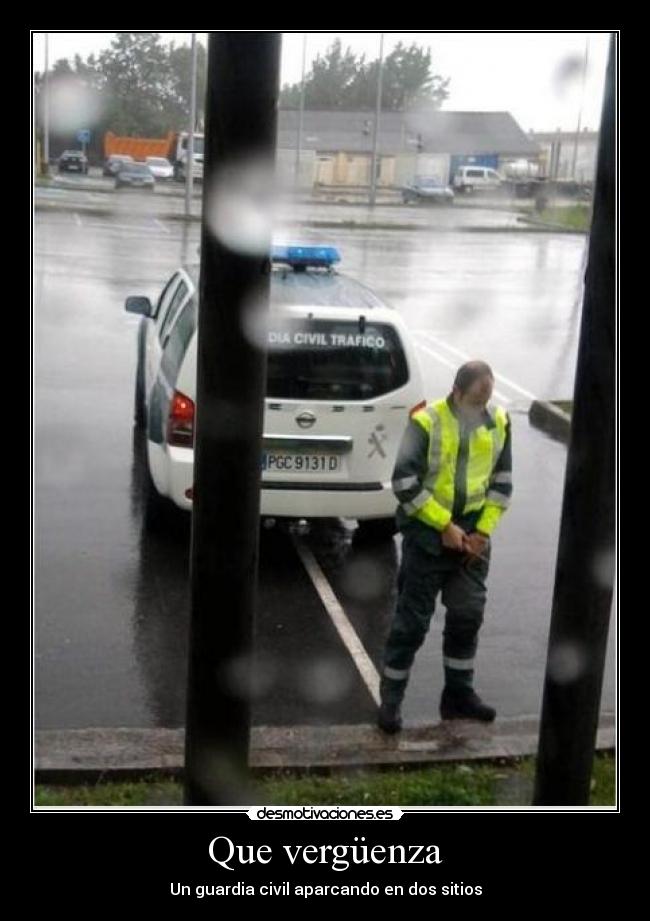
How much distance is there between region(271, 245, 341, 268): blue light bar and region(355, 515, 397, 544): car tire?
155cm

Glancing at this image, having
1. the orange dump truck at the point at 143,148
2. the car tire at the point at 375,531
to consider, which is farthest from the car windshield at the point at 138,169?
the car tire at the point at 375,531

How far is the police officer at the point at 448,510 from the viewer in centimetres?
461

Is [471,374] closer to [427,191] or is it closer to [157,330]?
[157,330]

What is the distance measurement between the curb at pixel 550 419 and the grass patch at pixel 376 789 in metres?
5.91

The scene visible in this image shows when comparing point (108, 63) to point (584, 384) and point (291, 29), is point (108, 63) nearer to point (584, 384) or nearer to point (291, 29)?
point (291, 29)

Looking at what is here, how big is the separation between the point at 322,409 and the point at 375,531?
100 cm

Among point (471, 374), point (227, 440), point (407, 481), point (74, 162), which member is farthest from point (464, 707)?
point (74, 162)

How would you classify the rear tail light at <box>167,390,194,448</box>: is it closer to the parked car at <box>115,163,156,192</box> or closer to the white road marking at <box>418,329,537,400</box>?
the white road marking at <box>418,329,537,400</box>

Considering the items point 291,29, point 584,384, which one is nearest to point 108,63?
point 291,29

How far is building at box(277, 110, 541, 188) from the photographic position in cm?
1697

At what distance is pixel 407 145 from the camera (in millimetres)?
25094

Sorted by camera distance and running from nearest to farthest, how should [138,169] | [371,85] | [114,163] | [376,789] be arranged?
[376,789] → [371,85] → [114,163] → [138,169]

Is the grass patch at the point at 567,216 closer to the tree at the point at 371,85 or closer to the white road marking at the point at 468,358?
the tree at the point at 371,85

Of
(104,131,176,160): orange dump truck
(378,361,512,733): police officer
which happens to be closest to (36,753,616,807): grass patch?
(378,361,512,733): police officer
